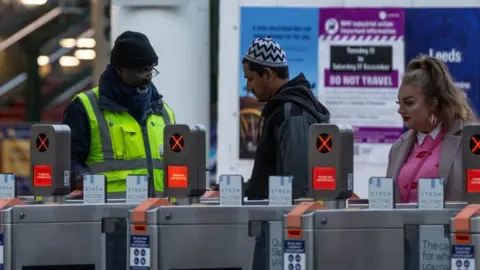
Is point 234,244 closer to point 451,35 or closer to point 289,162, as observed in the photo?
point 289,162

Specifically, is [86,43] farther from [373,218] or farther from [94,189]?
[373,218]

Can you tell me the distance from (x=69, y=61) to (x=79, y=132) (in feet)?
14.0

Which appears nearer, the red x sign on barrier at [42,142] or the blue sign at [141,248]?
the blue sign at [141,248]

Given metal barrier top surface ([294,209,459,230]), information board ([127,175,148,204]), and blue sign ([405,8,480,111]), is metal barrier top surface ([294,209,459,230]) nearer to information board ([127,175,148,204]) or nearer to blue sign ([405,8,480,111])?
information board ([127,175,148,204])

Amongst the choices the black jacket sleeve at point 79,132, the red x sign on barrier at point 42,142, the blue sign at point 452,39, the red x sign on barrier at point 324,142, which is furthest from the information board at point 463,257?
the blue sign at point 452,39

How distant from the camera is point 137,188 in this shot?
4.88m

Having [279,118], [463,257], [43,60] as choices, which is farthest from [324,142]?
[43,60]

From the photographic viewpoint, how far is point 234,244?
479 cm

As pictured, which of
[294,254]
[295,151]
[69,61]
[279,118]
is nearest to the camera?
[294,254]

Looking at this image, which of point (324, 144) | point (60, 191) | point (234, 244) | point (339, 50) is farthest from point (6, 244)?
point (339, 50)

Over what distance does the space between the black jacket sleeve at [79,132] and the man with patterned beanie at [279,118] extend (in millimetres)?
764

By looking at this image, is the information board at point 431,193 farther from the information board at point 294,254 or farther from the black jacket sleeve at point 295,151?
the black jacket sleeve at point 295,151

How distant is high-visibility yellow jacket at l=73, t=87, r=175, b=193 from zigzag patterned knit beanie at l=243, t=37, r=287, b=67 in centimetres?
65

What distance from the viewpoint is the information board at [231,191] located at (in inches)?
188
